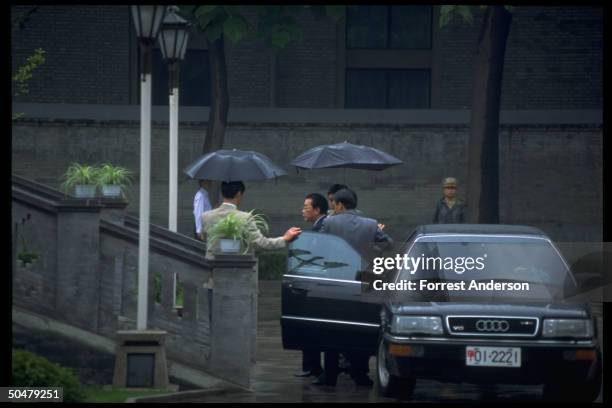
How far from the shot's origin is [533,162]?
105 feet

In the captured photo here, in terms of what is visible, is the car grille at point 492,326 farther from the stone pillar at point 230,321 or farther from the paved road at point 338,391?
the stone pillar at point 230,321

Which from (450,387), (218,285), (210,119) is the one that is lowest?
(450,387)

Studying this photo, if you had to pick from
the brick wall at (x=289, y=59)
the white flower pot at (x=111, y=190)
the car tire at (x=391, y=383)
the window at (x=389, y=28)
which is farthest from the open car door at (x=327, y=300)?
the window at (x=389, y=28)

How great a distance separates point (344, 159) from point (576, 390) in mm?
9499

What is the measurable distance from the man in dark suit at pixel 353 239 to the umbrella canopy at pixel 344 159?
623cm

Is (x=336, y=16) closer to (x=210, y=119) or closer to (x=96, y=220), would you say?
(x=210, y=119)

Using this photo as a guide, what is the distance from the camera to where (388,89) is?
35.9 metres

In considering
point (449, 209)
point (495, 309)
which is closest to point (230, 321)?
point (495, 309)

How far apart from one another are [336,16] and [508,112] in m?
10.7

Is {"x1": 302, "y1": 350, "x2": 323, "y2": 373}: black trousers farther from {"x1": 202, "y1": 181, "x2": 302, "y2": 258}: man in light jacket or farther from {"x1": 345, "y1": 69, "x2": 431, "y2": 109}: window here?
{"x1": 345, "y1": 69, "x2": 431, "y2": 109}: window

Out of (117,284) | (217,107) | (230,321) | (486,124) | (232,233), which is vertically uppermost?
(217,107)

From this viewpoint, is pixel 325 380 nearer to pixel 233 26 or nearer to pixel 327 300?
pixel 327 300

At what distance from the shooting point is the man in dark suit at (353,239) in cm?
1395

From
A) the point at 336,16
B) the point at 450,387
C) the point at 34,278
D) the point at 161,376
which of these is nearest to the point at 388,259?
the point at 450,387
